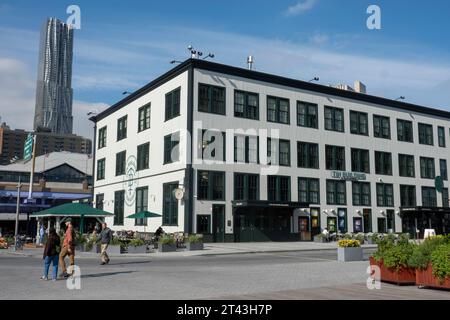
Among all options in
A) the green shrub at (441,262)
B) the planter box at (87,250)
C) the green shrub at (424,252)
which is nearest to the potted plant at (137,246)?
the planter box at (87,250)

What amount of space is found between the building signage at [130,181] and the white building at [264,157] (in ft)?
0.73

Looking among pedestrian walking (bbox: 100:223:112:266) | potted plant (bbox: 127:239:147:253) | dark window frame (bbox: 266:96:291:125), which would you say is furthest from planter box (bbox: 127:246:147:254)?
dark window frame (bbox: 266:96:291:125)

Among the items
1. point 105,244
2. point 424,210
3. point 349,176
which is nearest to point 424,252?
point 105,244

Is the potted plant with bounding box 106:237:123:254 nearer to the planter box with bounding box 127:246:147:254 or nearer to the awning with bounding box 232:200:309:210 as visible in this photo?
the planter box with bounding box 127:246:147:254

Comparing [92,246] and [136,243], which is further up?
[136,243]

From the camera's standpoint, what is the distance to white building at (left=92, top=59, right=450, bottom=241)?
41219 millimetres

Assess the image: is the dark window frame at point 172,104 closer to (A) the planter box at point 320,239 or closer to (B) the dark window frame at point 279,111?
(B) the dark window frame at point 279,111

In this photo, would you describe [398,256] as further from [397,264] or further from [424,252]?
[424,252]

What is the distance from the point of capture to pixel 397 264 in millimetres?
14359

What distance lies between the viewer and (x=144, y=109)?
49500 millimetres

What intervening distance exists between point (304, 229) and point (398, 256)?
31.4 meters

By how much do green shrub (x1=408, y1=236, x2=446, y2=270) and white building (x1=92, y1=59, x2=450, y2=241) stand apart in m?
26.2

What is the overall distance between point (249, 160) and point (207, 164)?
4356 mm
